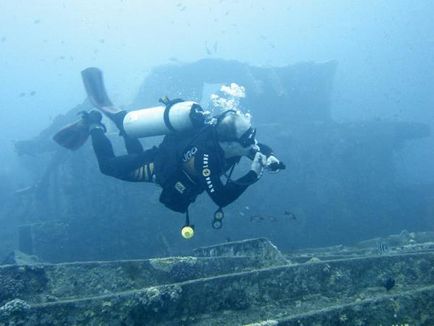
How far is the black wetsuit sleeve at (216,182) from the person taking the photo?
5008 millimetres

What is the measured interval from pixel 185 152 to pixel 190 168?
0.26m

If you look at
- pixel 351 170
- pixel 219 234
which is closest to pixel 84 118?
pixel 219 234

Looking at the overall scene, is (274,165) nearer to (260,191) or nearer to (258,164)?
(258,164)

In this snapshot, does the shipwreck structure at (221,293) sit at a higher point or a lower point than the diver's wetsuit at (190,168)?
lower

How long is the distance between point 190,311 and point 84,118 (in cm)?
572

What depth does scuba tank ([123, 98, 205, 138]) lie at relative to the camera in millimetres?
5938

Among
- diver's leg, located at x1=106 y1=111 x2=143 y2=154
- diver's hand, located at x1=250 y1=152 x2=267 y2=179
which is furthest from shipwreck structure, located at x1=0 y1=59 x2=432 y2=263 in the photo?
diver's hand, located at x1=250 y1=152 x2=267 y2=179

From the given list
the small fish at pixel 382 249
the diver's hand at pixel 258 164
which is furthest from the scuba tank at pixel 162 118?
the small fish at pixel 382 249

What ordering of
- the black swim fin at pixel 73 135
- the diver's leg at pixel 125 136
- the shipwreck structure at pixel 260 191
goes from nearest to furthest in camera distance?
the diver's leg at pixel 125 136, the black swim fin at pixel 73 135, the shipwreck structure at pixel 260 191

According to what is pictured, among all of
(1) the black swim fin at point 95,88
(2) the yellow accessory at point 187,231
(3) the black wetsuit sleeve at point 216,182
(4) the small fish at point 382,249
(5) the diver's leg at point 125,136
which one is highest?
(1) the black swim fin at point 95,88

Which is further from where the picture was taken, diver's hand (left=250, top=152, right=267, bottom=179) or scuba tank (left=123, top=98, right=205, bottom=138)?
scuba tank (left=123, top=98, right=205, bottom=138)

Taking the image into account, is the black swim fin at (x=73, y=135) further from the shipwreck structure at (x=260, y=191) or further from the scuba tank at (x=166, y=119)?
the shipwreck structure at (x=260, y=191)

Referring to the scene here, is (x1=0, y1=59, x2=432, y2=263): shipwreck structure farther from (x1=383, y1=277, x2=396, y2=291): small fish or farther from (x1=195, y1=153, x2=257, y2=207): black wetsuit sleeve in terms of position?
(x1=383, y1=277, x2=396, y2=291): small fish

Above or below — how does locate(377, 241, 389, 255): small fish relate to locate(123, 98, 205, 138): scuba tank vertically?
below
